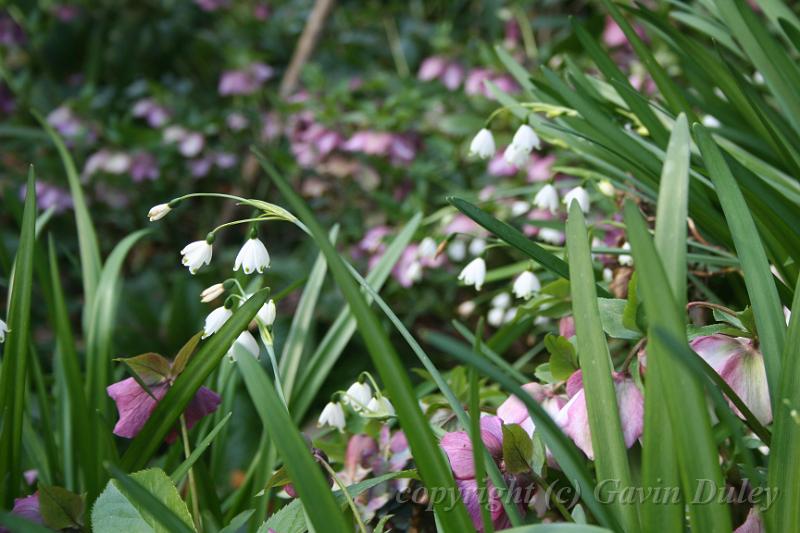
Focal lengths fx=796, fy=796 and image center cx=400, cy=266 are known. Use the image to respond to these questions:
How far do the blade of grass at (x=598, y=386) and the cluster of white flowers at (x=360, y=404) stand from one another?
0.75 ft

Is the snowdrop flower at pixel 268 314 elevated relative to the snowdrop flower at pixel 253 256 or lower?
lower

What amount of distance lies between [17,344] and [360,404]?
14.4 inches

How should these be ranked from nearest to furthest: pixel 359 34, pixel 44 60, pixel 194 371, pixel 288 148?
pixel 194 371 → pixel 288 148 → pixel 359 34 → pixel 44 60

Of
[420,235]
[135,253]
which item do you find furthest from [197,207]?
[420,235]

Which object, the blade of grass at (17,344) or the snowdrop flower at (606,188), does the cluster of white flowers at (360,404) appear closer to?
the blade of grass at (17,344)

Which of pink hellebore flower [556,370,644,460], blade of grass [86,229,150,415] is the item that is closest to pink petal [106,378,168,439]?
blade of grass [86,229,150,415]

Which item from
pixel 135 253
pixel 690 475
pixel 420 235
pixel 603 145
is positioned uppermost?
pixel 603 145

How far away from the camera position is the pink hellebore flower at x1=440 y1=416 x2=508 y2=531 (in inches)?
27.7

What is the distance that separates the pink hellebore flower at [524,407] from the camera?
78 centimetres

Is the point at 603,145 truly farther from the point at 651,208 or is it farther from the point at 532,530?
the point at 532,530

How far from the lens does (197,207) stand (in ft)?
9.08

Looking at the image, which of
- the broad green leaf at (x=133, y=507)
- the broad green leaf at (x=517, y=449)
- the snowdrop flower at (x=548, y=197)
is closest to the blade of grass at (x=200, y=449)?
the broad green leaf at (x=133, y=507)

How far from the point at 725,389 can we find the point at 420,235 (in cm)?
99

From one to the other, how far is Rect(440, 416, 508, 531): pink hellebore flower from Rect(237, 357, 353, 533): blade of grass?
16 centimetres
